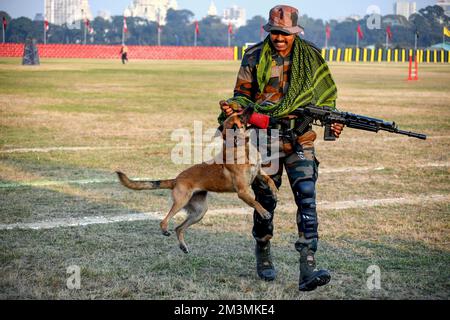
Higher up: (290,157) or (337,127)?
(337,127)

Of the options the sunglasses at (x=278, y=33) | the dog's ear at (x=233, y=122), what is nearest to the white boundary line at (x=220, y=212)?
the dog's ear at (x=233, y=122)

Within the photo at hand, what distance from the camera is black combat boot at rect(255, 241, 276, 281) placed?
20.0 feet

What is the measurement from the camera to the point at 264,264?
6168 millimetres

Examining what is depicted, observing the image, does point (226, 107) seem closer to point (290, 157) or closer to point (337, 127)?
point (290, 157)

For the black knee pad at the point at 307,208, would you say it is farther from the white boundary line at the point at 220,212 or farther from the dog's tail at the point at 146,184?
the white boundary line at the point at 220,212

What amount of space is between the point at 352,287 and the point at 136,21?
504ft

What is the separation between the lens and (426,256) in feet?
22.4

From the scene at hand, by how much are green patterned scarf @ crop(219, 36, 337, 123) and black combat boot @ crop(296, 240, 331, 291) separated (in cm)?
117

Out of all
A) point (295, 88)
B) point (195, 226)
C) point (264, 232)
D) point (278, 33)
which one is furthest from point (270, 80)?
point (195, 226)

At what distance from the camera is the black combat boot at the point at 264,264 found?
611 centimetres

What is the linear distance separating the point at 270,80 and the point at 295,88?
9.8 inches

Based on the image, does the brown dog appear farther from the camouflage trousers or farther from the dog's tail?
the camouflage trousers
